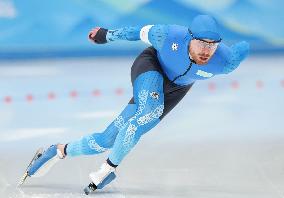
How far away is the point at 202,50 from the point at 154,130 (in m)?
1.59

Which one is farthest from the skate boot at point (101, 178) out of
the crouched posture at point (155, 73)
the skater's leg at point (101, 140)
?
the skater's leg at point (101, 140)

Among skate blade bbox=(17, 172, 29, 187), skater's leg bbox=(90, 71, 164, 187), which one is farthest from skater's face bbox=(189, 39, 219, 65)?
skate blade bbox=(17, 172, 29, 187)

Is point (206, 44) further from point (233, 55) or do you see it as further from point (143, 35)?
point (143, 35)

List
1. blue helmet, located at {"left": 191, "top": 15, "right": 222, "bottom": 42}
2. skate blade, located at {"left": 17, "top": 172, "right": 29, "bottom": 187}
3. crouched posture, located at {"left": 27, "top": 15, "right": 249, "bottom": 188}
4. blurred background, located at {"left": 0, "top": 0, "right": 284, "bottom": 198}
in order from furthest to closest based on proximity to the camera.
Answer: blurred background, located at {"left": 0, "top": 0, "right": 284, "bottom": 198} < skate blade, located at {"left": 17, "top": 172, "right": 29, "bottom": 187} < crouched posture, located at {"left": 27, "top": 15, "right": 249, "bottom": 188} < blue helmet, located at {"left": 191, "top": 15, "right": 222, "bottom": 42}

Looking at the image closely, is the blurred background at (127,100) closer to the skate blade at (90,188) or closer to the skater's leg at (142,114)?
the skate blade at (90,188)

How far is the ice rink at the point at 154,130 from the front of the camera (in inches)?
147

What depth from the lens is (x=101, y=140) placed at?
3689 millimetres

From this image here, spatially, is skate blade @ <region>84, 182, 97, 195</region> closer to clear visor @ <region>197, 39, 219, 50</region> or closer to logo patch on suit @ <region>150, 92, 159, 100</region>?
logo patch on suit @ <region>150, 92, 159, 100</region>

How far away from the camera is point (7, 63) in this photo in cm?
696

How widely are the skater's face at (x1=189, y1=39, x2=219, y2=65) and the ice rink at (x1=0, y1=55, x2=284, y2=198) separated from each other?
702mm

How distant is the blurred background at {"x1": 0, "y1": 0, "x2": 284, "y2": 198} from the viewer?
12.6ft

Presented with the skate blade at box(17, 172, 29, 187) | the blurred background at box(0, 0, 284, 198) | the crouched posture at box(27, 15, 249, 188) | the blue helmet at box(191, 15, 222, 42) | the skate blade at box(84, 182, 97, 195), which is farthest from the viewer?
the blurred background at box(0, 0, 284, 198)

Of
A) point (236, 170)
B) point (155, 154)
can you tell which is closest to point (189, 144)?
point (155, 154)

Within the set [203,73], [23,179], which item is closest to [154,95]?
[203,73]
